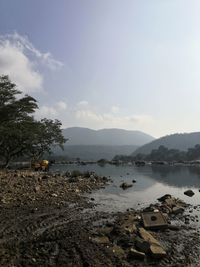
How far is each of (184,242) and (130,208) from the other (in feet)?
35.7

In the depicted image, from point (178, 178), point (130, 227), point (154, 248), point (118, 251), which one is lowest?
point (118, 251)

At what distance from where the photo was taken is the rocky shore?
1459cm

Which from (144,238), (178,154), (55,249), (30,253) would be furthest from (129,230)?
(178,154)

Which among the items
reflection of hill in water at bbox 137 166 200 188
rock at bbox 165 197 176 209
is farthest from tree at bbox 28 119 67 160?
rock at bbox 165 197 176 209

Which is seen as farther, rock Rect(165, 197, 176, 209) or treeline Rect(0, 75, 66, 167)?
treeline Rect(0, 75, 66, 167)

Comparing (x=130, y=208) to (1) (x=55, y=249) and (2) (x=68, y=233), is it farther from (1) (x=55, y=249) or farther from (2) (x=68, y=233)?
(1) (x=55, y=249)

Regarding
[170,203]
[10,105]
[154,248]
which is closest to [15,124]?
[10,105]

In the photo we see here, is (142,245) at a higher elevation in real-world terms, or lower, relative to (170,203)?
lower

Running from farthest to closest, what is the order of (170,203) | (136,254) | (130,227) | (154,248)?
1. (170,203)
2. (130,227)
3. (154,248)
4. (136,254)

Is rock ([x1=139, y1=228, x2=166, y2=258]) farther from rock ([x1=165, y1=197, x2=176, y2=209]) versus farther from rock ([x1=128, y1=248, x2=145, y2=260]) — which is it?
rock ([x1=165, y1=197, x2=176, y2=209])

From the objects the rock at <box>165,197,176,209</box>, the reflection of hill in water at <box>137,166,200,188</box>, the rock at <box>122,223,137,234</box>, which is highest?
the reflection of hill in water at <box>137,166,200,188</box>

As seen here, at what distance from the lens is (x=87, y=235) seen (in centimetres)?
1814

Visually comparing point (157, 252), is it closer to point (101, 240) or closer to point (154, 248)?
point (154, 248)

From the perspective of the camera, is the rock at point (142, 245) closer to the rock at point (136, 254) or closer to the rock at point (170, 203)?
the rock at point (136, 254)
